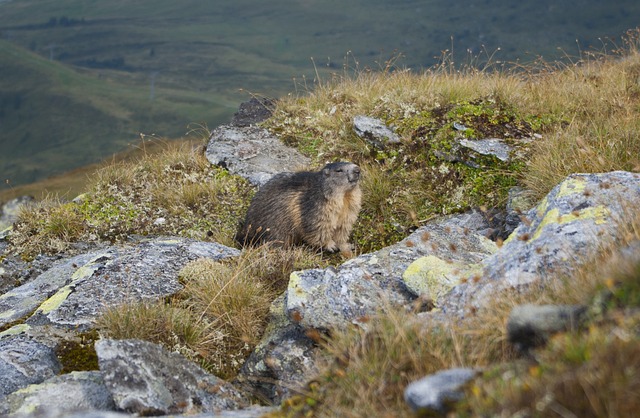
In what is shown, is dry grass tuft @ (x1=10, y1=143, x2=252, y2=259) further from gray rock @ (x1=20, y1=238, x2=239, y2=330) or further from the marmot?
gray rock @ (x1=20, y1=238, x2=239, y2=330)

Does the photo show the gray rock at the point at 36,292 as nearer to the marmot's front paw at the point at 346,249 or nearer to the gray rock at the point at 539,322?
the marmot's front paw at the point at 346,249

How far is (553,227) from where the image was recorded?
603 cm

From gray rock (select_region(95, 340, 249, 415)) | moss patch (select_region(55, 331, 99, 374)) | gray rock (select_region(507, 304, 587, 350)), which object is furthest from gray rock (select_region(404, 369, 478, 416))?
moss patch (select_region(55, 331, 99, 374))

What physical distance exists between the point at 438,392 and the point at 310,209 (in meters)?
6.22

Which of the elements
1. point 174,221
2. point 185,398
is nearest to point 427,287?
point 185,398

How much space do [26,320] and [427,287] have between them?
493 centimetres

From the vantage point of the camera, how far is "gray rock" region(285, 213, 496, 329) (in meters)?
6.36

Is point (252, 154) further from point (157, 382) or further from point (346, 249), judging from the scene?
point (157, 382)

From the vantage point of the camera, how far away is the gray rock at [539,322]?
3807mm

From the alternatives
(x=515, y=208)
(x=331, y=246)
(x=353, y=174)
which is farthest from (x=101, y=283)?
(x=515, y=208)

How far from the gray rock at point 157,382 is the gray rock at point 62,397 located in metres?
0.30

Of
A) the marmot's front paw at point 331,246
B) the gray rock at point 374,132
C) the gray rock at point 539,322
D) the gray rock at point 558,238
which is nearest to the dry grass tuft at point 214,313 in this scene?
the marmot's front paw at point 331,246

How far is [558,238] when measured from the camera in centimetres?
573

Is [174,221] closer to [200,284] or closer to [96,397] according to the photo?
[200,284]
